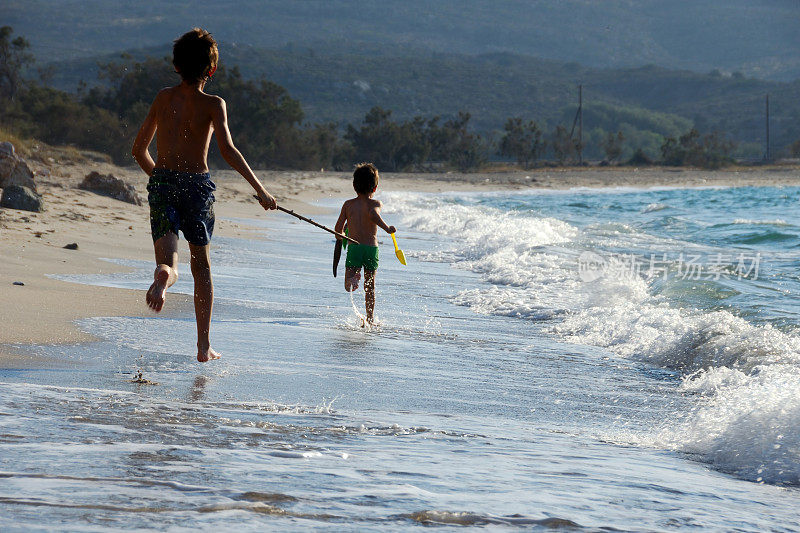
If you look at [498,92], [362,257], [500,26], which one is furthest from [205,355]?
[500,26]

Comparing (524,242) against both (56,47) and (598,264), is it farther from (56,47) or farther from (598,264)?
(56,47)

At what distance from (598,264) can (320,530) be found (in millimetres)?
9135

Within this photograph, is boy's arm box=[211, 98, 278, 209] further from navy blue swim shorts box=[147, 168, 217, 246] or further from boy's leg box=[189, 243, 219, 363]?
boy's leg box=[189, 243, 219, 363]

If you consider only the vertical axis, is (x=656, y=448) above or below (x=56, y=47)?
below

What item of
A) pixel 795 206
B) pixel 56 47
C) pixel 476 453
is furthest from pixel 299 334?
pixel 56 47

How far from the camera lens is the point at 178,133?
4.64 m

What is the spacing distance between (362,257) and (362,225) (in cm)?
30

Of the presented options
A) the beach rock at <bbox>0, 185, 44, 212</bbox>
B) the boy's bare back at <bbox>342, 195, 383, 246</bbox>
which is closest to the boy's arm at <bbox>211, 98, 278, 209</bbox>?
the boy's bare back at <bbox>342, 195, 383, 246</bbox>

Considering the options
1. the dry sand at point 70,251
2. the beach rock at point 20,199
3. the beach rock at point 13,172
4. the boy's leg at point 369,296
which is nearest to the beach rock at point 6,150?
the beach rock at point 13,172

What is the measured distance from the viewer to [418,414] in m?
4.22

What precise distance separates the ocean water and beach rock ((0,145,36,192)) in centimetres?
401

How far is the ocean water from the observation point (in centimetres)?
287

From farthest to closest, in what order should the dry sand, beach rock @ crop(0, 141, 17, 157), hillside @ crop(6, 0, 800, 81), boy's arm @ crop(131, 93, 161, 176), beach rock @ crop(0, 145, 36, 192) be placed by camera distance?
hillside @ crop(6, 0, 800, 81) → beach rock @ crop(0, 141, 17, 157) → beach rock @ crop(0, 145, 36, 192) → the dry sand → boy's arm @ crop(131, 93, 161, 176)

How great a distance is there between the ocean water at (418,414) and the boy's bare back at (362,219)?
580 millimetres
